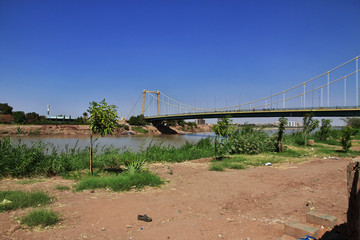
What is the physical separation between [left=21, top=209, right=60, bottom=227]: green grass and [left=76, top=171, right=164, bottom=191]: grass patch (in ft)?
6.08

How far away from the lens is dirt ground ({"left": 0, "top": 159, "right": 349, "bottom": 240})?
348 cm

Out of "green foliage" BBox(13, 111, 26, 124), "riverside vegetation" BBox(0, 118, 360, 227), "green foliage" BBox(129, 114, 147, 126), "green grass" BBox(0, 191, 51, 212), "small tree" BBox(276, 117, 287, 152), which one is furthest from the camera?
"green foliage" BBox(129, 114, 147, 126)

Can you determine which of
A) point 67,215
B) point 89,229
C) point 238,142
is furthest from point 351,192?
point 238,142

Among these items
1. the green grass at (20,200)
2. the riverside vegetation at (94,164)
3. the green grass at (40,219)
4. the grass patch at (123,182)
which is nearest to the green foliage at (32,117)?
the riverside vegetation at (94,164)

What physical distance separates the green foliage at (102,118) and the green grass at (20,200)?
2.64 m

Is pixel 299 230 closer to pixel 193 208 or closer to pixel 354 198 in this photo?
pixel 354 198

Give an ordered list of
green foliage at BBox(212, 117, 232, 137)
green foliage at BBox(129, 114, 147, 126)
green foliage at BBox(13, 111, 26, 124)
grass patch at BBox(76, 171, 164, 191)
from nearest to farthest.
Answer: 1. grass patch at BBox(76, 171, 164, 191)
2. green foliage at BBox(212, 117, 232, 137)
3. green foliage at BBox(13, 111, 26, 124)
4. green foliage at BBox(129, 114, 147, 126)

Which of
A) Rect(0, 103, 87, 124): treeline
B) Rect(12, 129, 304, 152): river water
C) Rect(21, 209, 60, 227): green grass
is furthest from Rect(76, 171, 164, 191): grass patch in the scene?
Rect(0, 103, 87, 124): treeline

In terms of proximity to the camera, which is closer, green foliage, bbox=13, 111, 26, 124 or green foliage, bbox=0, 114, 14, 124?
green foliage, bbox=13, 111, 26, 124

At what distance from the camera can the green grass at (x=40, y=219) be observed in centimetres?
354

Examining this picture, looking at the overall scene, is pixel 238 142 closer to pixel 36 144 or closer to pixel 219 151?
pixel 219 151

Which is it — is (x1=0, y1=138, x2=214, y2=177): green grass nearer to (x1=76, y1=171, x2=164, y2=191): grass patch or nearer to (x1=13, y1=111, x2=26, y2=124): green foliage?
(x1=76, y1=171, x2=164, y2=191): grass patch

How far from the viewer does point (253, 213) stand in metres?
4.34

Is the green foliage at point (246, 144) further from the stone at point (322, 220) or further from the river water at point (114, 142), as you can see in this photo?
the stone at point (322, 220)
